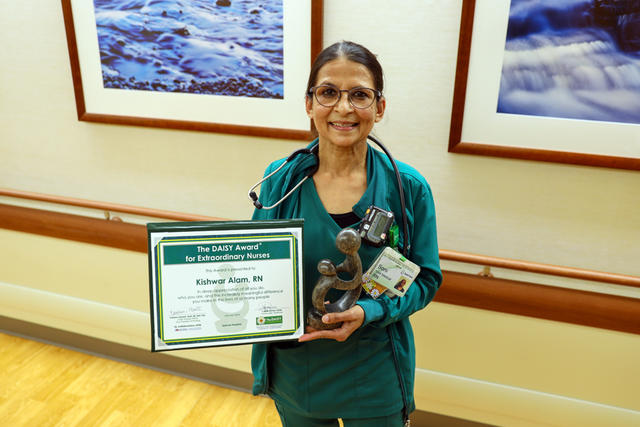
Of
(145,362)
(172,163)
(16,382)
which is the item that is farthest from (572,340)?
(16,382)

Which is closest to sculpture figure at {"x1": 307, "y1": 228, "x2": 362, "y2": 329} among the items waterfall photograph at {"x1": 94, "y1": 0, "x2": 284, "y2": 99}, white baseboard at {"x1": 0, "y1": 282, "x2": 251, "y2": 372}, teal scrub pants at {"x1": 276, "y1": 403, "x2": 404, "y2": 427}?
teal scrub pants at {"x1": 276, "y1": 403, "x2": 404, "y2": 427}

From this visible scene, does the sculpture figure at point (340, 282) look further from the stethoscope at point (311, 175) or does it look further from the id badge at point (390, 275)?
the stethoscope at point (311, 175)

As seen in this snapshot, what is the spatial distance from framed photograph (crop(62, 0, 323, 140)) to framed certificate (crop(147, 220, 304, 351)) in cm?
85

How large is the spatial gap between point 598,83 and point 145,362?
2471mm

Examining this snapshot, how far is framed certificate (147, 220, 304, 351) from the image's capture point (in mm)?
1188

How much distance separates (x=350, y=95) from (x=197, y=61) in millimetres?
1070

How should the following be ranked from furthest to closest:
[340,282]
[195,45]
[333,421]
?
1. [195,45]
2. [333,421]
3. [340,282]

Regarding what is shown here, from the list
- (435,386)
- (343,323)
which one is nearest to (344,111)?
(343,323)

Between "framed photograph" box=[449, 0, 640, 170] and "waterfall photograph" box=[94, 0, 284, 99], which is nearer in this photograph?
"framed photograph" box=[449, 0, 640, 170]

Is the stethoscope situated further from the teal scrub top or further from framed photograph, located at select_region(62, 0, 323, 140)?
framed photograph, located at select_region(62, 0, 323, 140)

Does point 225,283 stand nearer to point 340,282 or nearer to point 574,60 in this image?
point 340,282

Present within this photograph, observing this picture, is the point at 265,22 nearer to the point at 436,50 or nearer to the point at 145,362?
the point at 436,50

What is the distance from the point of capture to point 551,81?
1.59 metres

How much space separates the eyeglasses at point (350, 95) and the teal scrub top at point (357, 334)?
163 millimetres
